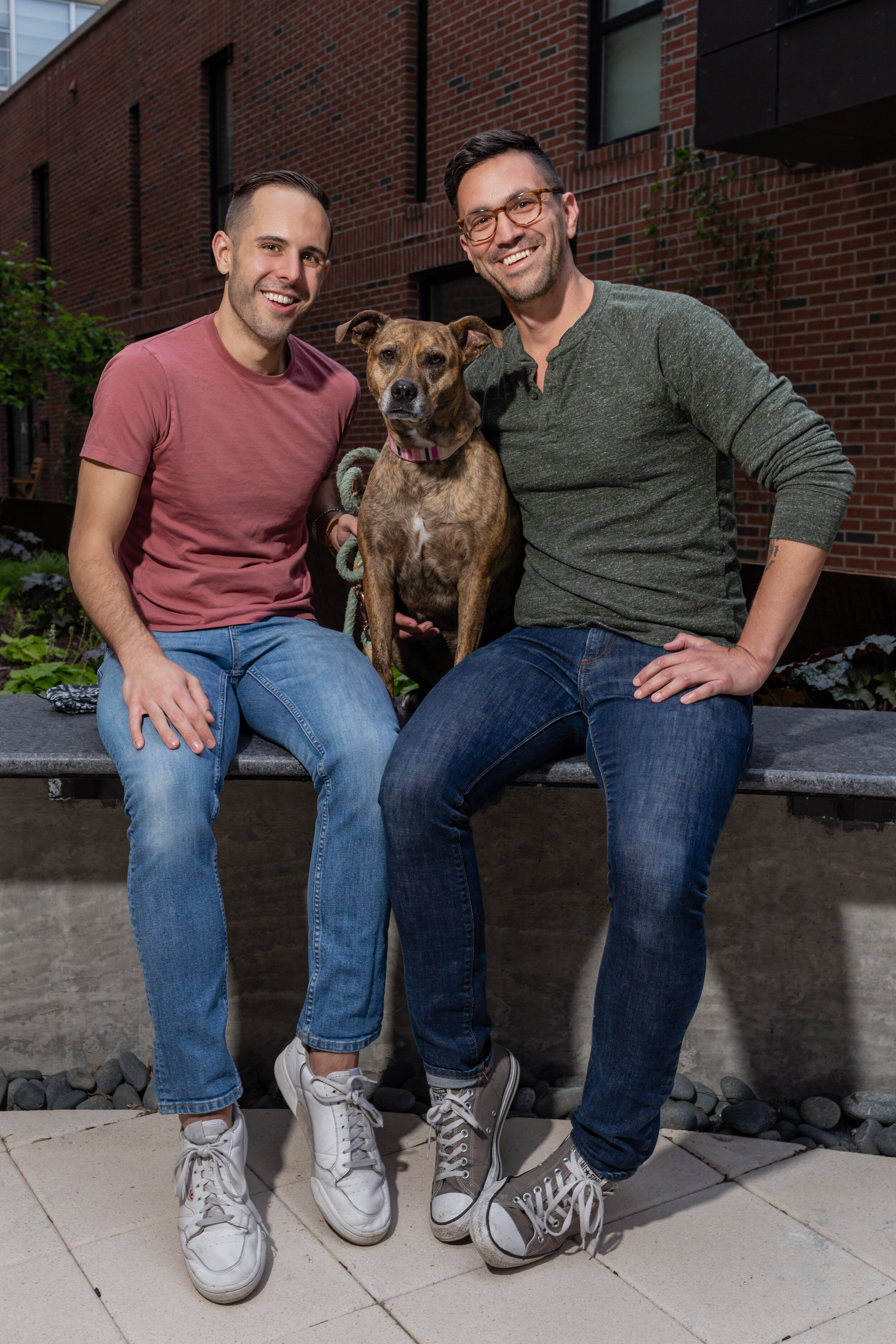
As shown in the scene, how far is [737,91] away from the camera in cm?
670

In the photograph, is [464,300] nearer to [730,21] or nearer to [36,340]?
[36,340]

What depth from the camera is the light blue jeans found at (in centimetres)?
209

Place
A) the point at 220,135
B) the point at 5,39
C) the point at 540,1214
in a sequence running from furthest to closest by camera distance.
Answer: the point at 5,39 < the point at 220,135 < the point at 540,1214

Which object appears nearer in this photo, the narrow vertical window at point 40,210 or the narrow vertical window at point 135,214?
the narrow vertical window at point 135,214

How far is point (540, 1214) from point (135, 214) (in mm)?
16891

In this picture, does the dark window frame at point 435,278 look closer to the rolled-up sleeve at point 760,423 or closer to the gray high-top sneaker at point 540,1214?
the rolled-up sleeve at point 760,423

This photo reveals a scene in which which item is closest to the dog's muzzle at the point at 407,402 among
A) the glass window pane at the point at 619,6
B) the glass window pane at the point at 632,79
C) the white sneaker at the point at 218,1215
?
the white sneaker at the point at 218,1215

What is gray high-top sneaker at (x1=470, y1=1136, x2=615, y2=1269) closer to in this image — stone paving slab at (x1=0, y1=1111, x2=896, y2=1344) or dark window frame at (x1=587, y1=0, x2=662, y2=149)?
stone paving slab at (x1=0, y1=1111, x2=896, y2=1344)

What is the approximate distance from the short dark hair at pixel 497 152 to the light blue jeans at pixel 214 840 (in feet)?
3.46

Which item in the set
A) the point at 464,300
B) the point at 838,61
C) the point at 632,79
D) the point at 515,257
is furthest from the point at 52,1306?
the point at 464,300

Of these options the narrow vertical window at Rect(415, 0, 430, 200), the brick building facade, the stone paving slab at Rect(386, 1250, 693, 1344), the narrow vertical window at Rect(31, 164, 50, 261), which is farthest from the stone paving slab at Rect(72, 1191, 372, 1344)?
the narrow vertical window at Rect(31, 164, 50, 261)

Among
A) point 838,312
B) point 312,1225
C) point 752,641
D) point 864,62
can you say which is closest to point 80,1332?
point 312,1225

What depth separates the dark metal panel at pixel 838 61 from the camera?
5867 millimetres

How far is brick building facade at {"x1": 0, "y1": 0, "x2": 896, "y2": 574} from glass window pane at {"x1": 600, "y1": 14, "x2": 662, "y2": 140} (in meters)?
0.14
